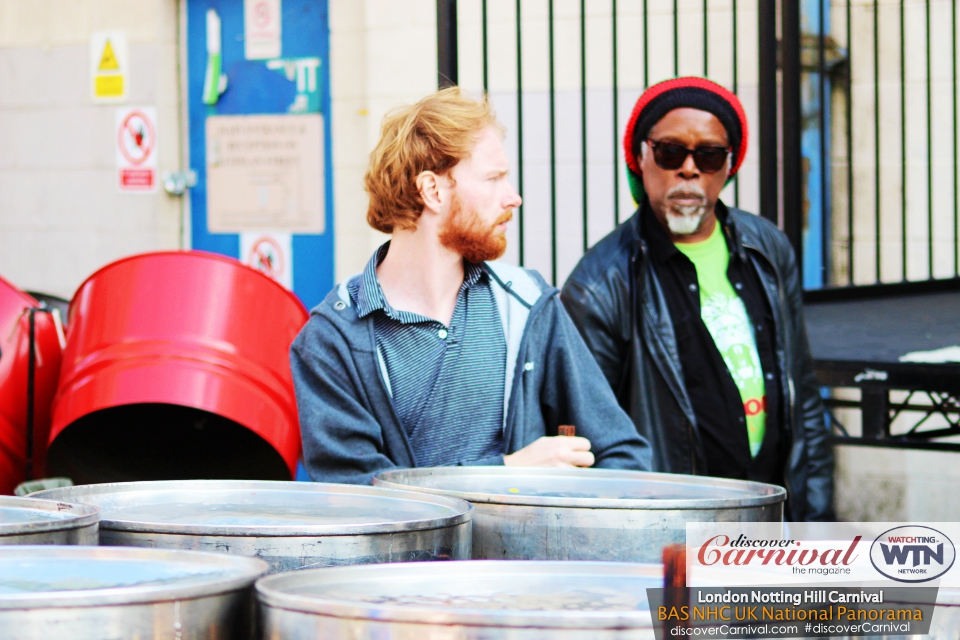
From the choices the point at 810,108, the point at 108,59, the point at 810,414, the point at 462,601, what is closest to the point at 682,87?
the point at 810,414

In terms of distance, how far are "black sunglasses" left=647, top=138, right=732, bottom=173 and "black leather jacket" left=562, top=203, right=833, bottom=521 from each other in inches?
4.7

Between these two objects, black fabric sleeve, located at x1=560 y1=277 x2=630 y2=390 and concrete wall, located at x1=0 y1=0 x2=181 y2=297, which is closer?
black fabric sleeve, located at x1=560 y1=277 x2=630 y2=390

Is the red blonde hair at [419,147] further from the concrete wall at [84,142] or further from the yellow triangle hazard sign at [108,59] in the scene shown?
the yellow triangle hazard sign at [108,59]

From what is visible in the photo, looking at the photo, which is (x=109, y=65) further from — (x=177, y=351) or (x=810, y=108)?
(x=177, y=351)

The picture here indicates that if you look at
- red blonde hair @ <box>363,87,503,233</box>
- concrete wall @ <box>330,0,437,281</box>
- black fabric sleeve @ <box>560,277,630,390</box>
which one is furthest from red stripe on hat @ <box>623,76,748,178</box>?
concrete wall @ <box>330,0,437,281</box>

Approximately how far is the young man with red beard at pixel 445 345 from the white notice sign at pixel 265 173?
3.26 metres

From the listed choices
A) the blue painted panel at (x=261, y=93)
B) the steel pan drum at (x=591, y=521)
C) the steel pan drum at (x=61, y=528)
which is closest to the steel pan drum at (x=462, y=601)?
the steel pan drum at (x=591, y=521)

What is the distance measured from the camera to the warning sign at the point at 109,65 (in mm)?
5246

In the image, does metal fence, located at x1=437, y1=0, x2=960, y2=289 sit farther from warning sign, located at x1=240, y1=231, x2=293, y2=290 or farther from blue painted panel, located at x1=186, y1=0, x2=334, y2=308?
warning sign, located at x1=240, y1=231, x2=293, y2=290

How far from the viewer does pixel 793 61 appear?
3219 mm

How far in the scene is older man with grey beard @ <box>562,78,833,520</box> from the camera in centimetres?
217

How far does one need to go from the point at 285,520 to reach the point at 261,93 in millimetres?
4243

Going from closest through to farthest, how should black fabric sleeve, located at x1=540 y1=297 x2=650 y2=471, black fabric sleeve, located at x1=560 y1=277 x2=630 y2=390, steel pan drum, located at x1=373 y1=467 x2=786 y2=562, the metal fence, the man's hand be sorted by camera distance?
steel pan drum, located at x1=373 y1=467 x2=786 y2=562 → the man's hand → black fabric sleeve, located at x1=540 y1=297 x2=650 y2=471 → black fabric sleeve, located at x1=560 y1=277 x2=630 y2=390 → the metal fence

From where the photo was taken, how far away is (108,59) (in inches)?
207
